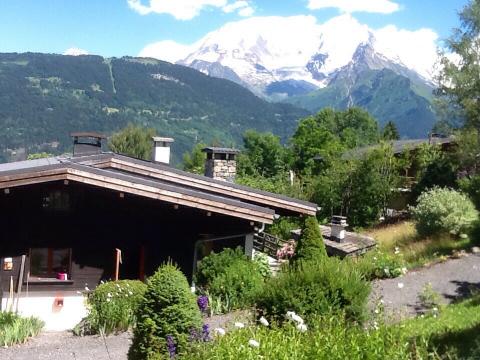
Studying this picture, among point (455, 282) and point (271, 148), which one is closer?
point (455, 282)

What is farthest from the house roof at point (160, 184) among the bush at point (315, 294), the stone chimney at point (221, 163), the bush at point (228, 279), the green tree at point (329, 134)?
the green tree at point (329, 134)

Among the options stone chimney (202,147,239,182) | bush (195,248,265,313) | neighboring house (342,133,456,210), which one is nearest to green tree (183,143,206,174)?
neighboring house (342,133,456,210)

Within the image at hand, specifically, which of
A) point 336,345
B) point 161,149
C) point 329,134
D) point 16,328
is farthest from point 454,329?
point 329,134

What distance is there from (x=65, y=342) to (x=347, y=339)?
714cm

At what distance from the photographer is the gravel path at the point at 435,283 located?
13.3 meters

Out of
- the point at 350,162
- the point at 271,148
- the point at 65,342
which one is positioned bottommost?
the point at 65,342

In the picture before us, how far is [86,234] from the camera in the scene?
47.9ft

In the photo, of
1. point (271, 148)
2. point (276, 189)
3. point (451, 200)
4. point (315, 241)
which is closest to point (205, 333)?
point (315, 241)

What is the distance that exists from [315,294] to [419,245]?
1016 cm

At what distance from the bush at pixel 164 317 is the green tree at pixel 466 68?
25.7 metres

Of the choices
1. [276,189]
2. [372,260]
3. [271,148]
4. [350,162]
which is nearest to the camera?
[372,260]

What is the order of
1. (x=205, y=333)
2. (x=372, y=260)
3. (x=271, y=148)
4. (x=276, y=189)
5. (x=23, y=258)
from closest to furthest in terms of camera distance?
1. (x=205, y=333)
2. (x=23, y=258)
3. (x=372, y=260)
4. (x=276, y=189)
5. (x=271, y=148)

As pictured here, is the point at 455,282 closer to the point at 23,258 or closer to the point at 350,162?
the point at 23,258

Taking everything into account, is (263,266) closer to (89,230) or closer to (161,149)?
(89,230)
